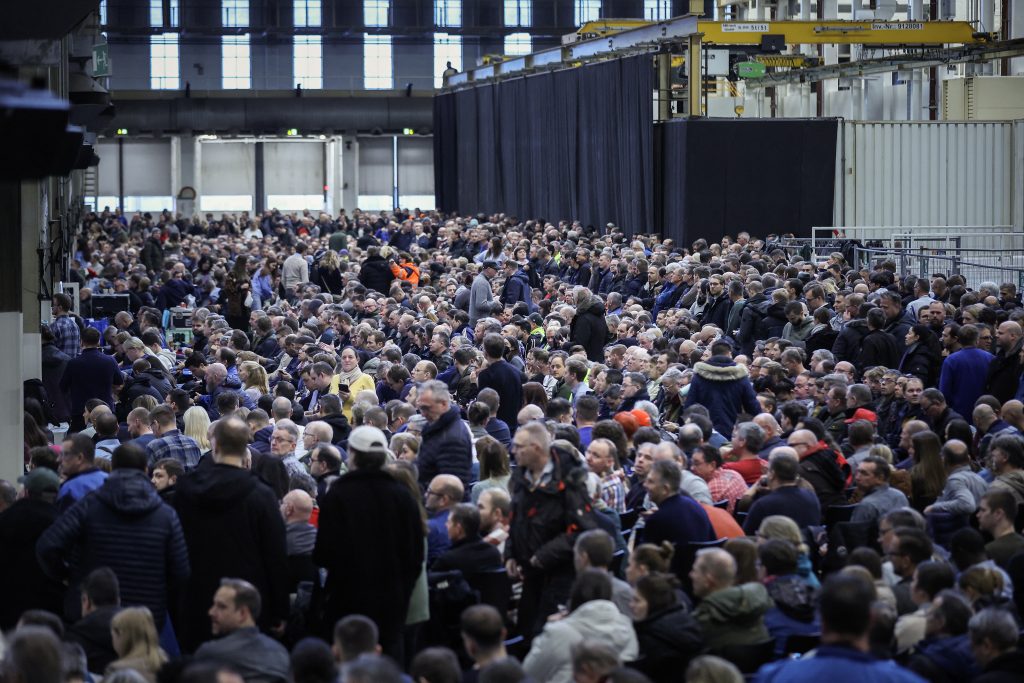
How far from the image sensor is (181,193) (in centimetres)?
4553

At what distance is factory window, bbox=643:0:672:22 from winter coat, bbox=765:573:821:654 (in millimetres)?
43802

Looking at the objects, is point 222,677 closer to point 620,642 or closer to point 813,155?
point 620,642

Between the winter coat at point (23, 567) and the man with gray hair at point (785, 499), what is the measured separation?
131 inches

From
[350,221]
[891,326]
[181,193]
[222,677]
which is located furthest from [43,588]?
[181,193]

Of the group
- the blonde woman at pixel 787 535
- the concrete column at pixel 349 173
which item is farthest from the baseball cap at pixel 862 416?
the concrete column at pixel 349 173

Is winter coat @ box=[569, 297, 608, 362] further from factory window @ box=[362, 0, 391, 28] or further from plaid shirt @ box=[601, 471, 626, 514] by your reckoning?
factory window @ box=[362, 0, 391, 28]

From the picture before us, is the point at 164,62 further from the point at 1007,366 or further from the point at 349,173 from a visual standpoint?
the point at 1007,366

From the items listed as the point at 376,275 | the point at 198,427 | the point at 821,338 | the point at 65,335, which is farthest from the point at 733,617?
the point at 376,275

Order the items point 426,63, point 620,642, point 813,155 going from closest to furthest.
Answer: point 620,642, point 813,155, point 426,63

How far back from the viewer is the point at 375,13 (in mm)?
48469

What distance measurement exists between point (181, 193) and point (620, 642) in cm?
4173


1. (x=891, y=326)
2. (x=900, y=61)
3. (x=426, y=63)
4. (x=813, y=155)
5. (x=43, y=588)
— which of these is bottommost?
(x=43, y=588)

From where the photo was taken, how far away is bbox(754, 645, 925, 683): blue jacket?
4.11 m

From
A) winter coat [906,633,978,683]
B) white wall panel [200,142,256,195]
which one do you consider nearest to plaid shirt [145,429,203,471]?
winter coat [906,633,978,683]
